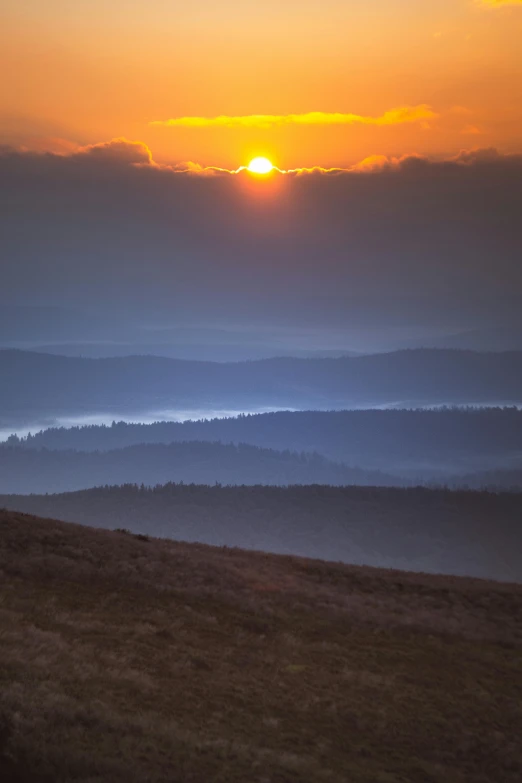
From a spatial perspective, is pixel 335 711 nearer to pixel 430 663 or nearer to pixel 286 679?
pixel 286 679

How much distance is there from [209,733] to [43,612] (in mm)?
8326

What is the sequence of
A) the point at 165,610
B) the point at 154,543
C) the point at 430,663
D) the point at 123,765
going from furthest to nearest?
the point at 154,543 < the point at 165,610 < the point at 430,663 < the point at 123,765

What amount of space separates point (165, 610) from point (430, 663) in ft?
28.3

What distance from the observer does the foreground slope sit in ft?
51.4

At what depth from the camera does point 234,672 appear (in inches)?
844

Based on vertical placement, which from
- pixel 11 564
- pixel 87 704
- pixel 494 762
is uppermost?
pixel 11 564

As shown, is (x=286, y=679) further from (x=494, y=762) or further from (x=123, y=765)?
(x=123, y=765)

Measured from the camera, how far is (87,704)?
659 inches

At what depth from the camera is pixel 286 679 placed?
847 inches

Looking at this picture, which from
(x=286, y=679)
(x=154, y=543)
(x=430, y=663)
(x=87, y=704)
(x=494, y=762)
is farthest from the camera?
(x=154, y=543)

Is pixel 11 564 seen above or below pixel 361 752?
above

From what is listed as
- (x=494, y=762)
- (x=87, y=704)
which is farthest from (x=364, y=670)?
(x=87, y=704)

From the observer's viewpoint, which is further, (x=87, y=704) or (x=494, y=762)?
(x=494, y=762)

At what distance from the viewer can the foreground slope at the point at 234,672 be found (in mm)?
15672
